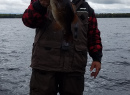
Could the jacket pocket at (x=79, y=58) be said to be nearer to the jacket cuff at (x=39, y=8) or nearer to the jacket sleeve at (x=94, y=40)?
the jacket sleeve at (x=94, y=40)

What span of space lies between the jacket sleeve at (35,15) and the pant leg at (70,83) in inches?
45.0

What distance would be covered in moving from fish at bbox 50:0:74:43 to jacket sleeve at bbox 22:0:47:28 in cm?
72

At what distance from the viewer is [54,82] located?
4.28m

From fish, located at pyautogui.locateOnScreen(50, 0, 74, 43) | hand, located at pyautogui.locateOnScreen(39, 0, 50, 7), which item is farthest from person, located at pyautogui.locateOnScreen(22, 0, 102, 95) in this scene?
fish, located at pyautogui.locateOnScreen(50, 0, 74, 43)

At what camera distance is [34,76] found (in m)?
4.32

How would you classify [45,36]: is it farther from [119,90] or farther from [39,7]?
[119,90]

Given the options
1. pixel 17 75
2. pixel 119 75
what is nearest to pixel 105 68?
pixel 119 75

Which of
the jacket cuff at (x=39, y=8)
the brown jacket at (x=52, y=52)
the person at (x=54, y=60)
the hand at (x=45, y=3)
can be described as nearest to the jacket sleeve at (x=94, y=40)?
the person at (x=54, y=60)

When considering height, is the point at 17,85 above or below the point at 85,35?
below

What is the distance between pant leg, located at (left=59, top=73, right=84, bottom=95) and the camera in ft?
14.1

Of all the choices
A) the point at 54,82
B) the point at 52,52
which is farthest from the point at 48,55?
the point at 54,82

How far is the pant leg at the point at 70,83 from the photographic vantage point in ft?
14.1

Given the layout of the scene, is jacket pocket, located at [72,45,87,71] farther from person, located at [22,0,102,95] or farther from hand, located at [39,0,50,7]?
hand, located at [39,0,50,7]

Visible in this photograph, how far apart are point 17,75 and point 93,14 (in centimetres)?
730
